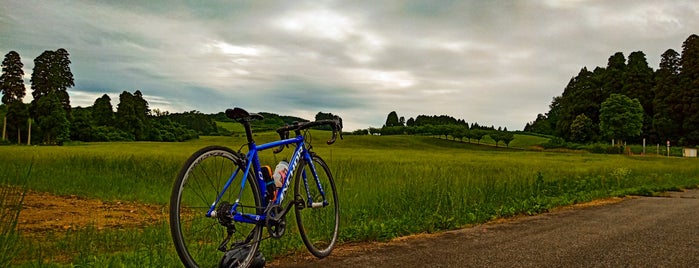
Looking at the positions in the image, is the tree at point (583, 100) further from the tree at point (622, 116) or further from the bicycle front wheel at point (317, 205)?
the bicycle front wheel at point (317, 205)

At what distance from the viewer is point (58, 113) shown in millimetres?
69812

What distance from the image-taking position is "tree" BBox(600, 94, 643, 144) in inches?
2805

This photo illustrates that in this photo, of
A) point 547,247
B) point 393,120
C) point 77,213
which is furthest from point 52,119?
point 393,120

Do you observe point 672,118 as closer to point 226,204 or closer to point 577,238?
point 577,238

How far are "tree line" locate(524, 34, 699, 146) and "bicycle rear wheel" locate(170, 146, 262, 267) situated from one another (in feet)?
256

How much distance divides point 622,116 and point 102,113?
8843 cm

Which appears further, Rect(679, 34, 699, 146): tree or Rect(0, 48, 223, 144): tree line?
Rect(679, 34, 699, 146): tree

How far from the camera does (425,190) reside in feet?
Result: 34.7

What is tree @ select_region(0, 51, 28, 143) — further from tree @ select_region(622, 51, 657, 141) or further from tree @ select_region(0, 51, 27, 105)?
tree @ select_region(622, 51, 657, 141)

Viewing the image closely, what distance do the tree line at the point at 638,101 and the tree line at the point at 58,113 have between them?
73161mm

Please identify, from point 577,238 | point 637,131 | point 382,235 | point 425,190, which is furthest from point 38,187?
point 637,131

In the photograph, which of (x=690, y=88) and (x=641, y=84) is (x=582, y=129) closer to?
(x=641, y=84)

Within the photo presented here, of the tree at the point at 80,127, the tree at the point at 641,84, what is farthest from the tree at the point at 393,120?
the tree at the point at 80,127

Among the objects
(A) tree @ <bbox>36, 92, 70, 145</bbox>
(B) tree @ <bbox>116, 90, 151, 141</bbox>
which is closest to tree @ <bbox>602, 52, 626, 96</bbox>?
(B) tree @ <bbox>116, 90, 151, 141</bbox>
